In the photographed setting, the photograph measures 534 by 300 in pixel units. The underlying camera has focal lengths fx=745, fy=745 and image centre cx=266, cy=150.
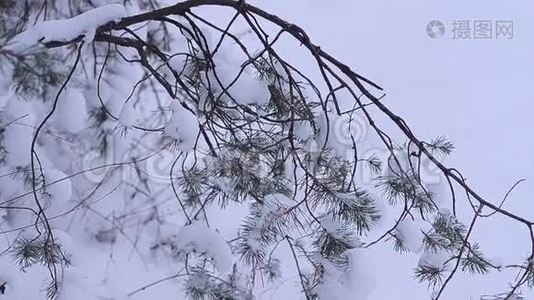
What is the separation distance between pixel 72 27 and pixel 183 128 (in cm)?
23

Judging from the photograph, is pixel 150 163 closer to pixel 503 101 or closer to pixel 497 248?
pixel 497 248

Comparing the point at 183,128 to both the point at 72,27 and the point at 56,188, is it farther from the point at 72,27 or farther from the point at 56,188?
the point at 56,188

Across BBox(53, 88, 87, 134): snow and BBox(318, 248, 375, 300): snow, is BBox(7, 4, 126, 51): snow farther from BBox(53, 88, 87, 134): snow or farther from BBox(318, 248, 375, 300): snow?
BBox(318, 248, 375, 300): snow

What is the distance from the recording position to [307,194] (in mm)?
1255

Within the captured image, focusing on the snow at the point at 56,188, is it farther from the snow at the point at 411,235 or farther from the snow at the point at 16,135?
the snow at the point at 411,235

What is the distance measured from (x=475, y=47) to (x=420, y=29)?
0.84 feet

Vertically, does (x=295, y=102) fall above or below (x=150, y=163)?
below

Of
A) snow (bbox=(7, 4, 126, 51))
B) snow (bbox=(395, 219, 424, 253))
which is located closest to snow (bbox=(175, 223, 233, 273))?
snow (bbox=(395, 219, 424, 253))

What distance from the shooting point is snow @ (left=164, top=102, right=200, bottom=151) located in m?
1.20

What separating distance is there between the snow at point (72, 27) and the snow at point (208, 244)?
0.47 metres

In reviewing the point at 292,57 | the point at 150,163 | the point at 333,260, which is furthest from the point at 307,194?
the point at 292,57

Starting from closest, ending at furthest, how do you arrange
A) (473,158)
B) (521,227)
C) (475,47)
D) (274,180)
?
1. (274,180)
2. (521,227)
3. (473,158)
4. (475,47)

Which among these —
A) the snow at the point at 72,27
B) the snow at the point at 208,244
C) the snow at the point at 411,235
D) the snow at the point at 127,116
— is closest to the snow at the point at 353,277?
the snow at the point at 411,235

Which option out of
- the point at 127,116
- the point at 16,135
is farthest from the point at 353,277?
the point at 16,135
